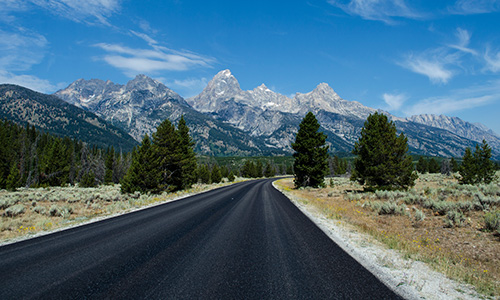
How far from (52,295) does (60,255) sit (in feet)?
8.68

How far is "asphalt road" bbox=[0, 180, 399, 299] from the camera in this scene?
3914mm

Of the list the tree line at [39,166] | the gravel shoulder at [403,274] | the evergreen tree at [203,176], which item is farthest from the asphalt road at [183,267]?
the evergreen tree at [203,176]

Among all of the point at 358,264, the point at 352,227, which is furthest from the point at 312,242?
the point at 352,227

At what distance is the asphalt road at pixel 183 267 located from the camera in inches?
154

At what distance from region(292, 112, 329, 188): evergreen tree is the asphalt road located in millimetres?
26146

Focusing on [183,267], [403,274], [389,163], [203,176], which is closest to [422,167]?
[203,176]

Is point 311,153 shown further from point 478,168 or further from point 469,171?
point 478,168

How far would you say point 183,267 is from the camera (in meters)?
4.98

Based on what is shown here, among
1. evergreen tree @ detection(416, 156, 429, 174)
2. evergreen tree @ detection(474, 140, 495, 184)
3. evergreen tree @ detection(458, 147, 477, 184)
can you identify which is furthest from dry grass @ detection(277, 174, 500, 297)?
evergreen tree @ detection(416, 156, 429, 174)

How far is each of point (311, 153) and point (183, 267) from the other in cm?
3066

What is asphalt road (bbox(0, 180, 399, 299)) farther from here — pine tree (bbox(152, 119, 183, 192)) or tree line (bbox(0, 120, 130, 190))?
tree line (bbox(0, 120, 130, 190))

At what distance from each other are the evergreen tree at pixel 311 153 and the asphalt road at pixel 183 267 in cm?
2615

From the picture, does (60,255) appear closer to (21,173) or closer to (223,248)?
(223,248)

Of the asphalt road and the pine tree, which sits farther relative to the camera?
the pine tree
